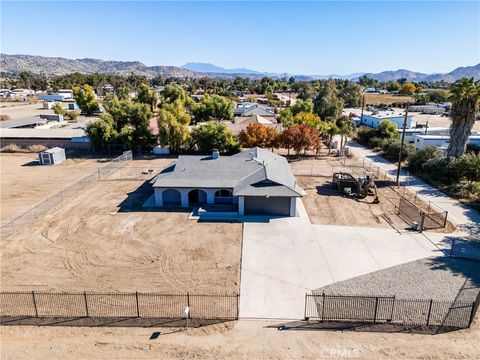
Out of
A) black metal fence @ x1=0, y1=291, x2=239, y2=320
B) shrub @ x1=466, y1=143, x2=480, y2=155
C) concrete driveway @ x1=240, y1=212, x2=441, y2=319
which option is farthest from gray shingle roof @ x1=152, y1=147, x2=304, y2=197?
shrub @ x1=466, y1=143, x2=480, y2=155

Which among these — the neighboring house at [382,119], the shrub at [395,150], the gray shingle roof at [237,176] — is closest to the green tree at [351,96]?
the neighboring house at [382,119]

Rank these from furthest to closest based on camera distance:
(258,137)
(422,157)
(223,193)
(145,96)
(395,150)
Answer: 1. (145,96)
2. (395,150)
3. (258,137)
4. (422,157)
5. (223,193)

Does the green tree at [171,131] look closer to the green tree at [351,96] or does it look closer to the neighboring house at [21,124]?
the neighboring house at [21,124]

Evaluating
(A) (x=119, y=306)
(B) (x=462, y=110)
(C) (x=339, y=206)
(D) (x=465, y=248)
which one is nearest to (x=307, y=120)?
(B) (x=462, y=110)

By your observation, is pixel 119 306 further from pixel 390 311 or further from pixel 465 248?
pixel 465 248

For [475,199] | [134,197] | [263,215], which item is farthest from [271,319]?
[475,199]

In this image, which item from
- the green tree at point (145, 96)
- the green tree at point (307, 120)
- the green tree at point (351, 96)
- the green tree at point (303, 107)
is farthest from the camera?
the green tree at point (351, 96)

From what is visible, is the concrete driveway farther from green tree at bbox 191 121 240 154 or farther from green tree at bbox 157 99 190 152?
green tree at bbox 157 99 190 152
